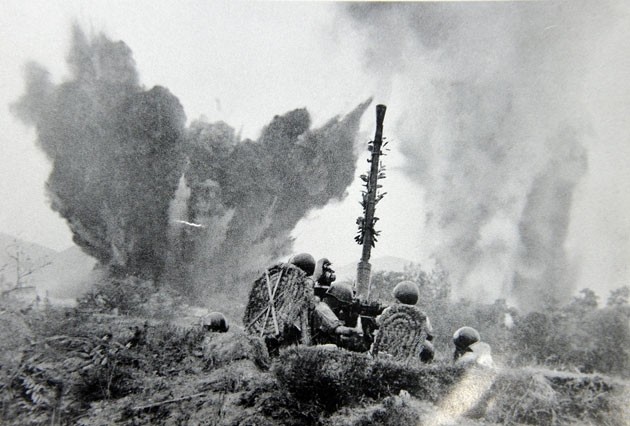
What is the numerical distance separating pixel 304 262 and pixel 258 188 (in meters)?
20.0

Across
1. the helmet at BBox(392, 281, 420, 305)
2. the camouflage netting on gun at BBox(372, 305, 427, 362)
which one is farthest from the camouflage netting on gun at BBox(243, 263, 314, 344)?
the helmet at BBox(392, 281, 420, 305)

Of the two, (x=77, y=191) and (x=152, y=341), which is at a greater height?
(x=77, y=191)

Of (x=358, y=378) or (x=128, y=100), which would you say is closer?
(x=358, y=378)

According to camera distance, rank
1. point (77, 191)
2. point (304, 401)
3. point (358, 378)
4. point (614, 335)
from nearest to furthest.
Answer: point (304, 401) → point (358, 378) → point (614, 335) → point (77, 191)

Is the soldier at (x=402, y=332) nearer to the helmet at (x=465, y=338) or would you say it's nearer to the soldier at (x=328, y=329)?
the soldier at (x=328, y=329)

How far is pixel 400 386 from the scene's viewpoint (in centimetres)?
684

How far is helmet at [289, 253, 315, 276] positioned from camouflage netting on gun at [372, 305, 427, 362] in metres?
3.29

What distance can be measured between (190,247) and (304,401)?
86.5 feet

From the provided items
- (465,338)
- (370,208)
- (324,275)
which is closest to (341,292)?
(324,275)

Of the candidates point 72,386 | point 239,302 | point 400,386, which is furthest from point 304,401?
point 239,302

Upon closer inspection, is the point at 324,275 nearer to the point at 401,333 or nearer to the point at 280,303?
the point at 280,303

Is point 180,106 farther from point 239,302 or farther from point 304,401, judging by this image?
point 304,401

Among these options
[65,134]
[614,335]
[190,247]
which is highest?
[65,134]

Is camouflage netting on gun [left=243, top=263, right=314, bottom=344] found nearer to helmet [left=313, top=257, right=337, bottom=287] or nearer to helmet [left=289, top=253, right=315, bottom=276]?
helmet [left=289, top=253, right=315, bottom=276]
